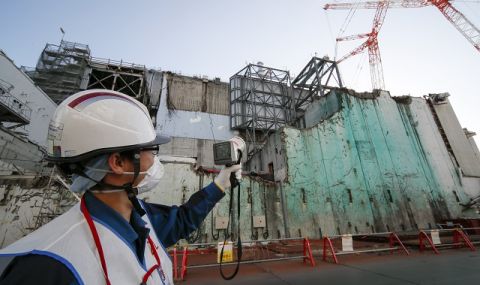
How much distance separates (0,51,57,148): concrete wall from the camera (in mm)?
14867

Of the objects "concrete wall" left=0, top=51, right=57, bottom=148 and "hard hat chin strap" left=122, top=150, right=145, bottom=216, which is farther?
"concrete wall" left=0, top=51, right=57, bottom=148

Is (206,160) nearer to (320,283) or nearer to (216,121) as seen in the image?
(216,121)

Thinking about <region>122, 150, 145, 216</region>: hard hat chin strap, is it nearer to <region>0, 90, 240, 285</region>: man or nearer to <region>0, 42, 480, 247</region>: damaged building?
<region>0, 90, 240, 285</region>: man

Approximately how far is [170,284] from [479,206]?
1909 centimetres

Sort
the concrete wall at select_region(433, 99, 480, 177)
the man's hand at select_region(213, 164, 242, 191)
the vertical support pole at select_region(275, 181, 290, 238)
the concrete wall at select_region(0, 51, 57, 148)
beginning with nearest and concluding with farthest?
the man's hand at select_region(213, 164, 242, 191)
the vertical support pole at select_region(275, 181, 290, 238)
the concrete wall at select_region(433, 99, 480, 177)
the concrete wall at select_region(0, 51, 57, 148)

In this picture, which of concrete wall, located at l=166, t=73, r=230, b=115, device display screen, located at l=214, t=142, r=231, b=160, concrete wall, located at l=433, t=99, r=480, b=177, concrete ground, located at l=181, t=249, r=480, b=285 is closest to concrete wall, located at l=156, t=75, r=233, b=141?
concrete wall, located at l=166, t=73, r=230, b=115

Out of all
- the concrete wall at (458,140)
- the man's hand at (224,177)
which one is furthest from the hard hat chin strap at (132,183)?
the concrete wall at (458,140)

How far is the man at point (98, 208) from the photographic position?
793 mm

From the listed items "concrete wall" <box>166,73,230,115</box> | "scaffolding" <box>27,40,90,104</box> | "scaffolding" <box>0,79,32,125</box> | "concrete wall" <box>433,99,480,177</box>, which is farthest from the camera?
"concrete wall" <box>166,73,230,115</box>

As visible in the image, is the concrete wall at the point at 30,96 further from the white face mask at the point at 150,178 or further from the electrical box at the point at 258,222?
the white face mask at the point at 150,178

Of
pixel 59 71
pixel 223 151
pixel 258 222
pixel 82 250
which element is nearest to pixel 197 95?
pixel 59 71

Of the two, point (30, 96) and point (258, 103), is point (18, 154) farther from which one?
point (258, 103)

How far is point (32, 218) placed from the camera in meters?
7.96

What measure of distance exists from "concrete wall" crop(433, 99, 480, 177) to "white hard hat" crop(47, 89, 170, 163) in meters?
20.1
